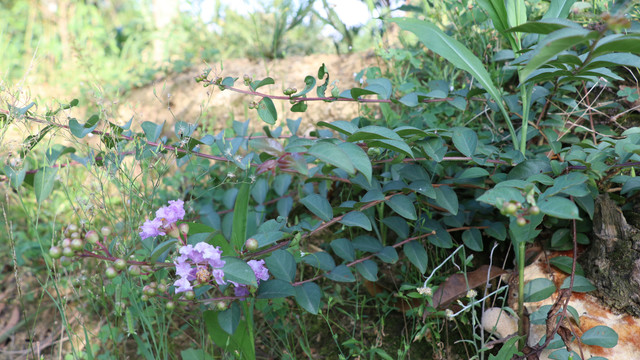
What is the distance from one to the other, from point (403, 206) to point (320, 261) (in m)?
0.31

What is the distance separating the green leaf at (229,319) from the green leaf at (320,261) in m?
0.26

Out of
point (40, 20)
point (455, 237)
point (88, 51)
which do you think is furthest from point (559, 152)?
point (40, 20)

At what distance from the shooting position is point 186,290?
0.99 metres

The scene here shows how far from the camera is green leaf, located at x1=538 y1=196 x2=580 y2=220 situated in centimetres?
80

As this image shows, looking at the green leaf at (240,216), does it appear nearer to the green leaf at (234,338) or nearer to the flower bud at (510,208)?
the green leaf at (234,338)

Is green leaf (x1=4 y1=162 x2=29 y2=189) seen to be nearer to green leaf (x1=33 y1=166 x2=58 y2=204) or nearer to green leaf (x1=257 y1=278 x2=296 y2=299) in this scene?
green leaf (x1=33 y1=166 x2=58 y2=204)

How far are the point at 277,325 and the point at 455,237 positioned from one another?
2.30 ft

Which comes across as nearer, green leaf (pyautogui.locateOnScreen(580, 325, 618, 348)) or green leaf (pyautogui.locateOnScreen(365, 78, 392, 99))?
green leaf (pyautogui.locateOnScreen(580, 325, 618, 348))

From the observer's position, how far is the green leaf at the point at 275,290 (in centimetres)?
116

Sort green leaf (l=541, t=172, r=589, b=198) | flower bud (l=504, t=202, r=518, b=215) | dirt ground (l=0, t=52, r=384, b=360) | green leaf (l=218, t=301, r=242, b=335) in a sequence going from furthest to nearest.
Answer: dirt ground (l=0, t=52, r=384, b=360)
green leaf (l=218, t=301, r=242, b=335)
green leaf (l=541, t=172, r=589, b=198)
flower bud (l=504, t=202, r=518, b=215)

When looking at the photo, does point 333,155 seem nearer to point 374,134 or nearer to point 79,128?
point 374,134

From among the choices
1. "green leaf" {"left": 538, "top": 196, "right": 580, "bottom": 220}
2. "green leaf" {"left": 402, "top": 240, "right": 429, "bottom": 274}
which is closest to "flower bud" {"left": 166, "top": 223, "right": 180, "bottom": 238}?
"green leaf" {"left": 402, "top": 240, "right": 429, "bottom": 274}

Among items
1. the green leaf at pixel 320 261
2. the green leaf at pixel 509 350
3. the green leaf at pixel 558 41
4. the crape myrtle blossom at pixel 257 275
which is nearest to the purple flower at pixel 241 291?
the crape myrtle blossom at pixel 257 275

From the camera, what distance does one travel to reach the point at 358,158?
952mm
